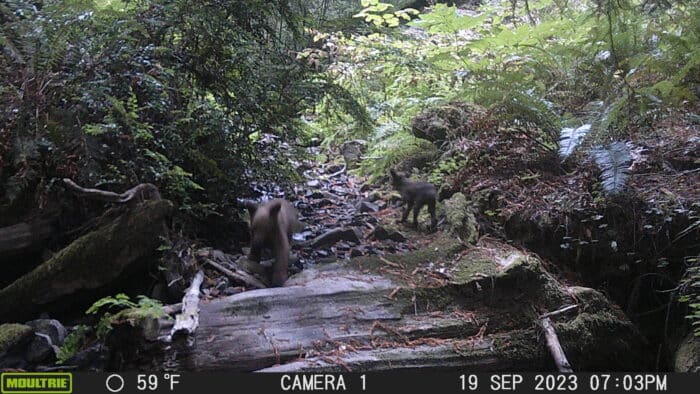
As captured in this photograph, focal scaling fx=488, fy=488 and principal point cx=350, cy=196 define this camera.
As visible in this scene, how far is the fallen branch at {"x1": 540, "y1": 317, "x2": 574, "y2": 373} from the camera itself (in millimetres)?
3251

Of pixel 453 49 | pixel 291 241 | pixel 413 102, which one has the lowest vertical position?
pixel 291 241

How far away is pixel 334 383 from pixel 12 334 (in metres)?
2.08

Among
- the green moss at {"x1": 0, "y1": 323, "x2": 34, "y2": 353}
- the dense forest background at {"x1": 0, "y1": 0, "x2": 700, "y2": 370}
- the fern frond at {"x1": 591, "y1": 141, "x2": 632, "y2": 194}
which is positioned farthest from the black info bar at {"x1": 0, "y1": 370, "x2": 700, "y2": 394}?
the fern frond at {"x1": 591, "y1": 141, "x2": 632, "y2": 194}

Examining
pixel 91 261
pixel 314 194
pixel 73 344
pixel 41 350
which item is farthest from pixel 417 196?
pixel 41 350

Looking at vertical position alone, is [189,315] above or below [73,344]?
above

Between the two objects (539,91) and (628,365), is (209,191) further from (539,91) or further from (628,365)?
(539,91)

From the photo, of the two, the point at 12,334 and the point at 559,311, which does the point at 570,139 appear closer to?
the point at 559,311

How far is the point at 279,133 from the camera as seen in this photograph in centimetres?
495

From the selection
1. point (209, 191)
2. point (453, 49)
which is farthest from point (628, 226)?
point (453, 49)

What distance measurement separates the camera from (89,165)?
3.47m

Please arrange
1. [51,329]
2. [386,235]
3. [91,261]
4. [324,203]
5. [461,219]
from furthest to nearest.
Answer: [324,203], [386,235], [461,219], [91,261], [51,329]

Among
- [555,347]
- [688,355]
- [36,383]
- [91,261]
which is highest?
[91,261]

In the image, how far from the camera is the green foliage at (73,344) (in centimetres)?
302

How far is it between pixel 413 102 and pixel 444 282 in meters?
3.90
